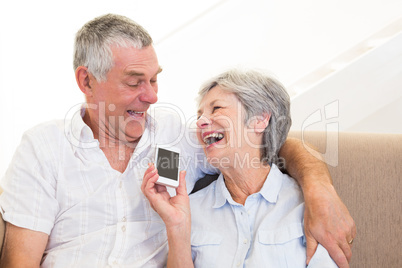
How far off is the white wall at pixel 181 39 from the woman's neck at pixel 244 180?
1.58 metres

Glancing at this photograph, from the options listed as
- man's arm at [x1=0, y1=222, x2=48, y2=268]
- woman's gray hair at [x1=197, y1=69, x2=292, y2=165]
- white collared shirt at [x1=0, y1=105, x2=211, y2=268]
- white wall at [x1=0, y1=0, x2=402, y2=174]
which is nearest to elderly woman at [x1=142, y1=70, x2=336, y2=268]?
woman's gray hair at [x1=197, y1=69, x2=292, y2=165]

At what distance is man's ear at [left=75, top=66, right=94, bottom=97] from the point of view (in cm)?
152

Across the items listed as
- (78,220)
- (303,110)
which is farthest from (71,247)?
(303,110)

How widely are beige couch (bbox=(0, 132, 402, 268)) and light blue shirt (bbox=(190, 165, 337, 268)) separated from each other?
24 centimetres

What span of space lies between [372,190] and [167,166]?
0.77m

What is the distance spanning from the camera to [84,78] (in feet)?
5.03

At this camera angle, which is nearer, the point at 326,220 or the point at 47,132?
the point at 326,220

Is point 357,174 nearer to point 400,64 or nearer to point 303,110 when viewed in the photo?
point 303,110

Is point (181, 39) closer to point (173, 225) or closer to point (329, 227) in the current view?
point (173, 225)

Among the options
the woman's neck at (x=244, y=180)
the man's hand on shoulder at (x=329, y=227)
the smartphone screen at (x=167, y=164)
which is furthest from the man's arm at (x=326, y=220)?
the smartphone screen at (x=167, y=164)

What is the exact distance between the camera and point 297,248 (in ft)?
4.16

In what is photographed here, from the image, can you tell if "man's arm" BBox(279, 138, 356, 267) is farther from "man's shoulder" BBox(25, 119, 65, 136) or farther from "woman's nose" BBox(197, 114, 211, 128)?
"man's shoulder" BBox(25, 119, 65, 136)

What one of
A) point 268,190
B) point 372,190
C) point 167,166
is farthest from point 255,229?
point 372,190

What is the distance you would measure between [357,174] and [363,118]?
1648 millimetres
